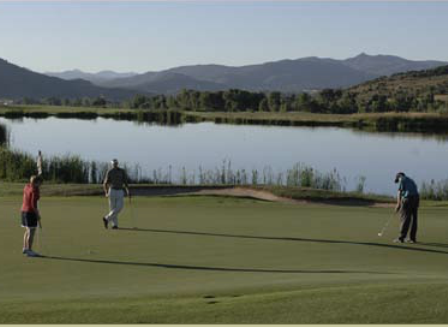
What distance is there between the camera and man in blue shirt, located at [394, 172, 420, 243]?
17766 mm

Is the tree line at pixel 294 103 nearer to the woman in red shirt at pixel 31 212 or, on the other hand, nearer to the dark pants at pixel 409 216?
the dark pants at pixel 409 216

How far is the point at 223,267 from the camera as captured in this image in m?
14.0

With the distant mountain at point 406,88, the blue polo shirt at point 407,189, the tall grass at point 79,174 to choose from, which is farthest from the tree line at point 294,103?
the blue polo shirt at point 407,189

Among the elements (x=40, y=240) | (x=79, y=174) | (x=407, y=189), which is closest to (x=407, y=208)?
(x=407, y=189)

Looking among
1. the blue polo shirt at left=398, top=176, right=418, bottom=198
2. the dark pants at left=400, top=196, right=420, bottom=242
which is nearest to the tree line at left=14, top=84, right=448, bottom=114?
the blue polo shirt at left=398, top=176, right=418, bottom=198

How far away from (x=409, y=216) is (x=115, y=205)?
747 cm

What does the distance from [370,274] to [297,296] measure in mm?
3311

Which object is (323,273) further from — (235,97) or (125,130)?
(235,97)

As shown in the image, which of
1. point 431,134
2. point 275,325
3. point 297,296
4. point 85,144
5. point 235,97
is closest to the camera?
point 275,325

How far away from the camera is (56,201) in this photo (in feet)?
83.4

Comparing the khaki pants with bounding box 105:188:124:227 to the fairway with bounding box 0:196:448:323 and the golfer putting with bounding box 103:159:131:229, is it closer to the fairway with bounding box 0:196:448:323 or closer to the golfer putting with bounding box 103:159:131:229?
the golfer putting with bounding box 103:159:131:229

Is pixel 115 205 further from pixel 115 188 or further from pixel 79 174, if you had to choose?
pixel 79 174

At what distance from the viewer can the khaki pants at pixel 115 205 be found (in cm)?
1902

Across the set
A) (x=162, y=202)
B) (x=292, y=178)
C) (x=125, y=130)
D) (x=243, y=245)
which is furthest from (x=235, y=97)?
(x=243, y=245)
